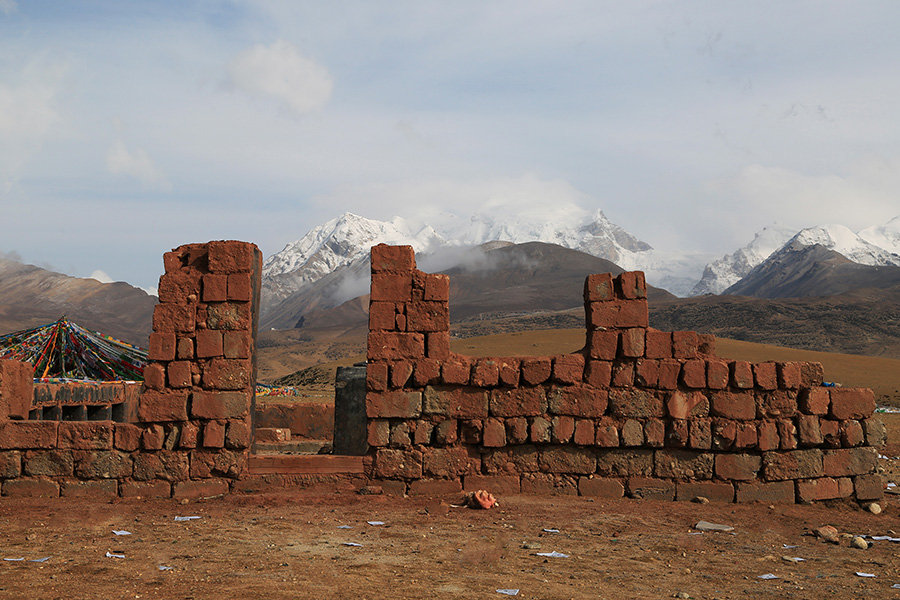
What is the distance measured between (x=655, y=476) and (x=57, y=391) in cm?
1159

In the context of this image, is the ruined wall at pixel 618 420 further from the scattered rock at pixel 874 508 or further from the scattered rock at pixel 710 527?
the scattered rock at pixel 710 527

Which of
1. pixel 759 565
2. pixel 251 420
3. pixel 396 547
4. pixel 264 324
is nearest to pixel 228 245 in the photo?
pixel 251 420

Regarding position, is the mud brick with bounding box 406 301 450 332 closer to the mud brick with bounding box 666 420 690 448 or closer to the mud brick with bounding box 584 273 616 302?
the mud brick with bounding box 584 273 616 302

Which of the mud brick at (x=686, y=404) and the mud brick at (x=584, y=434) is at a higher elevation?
the mud brick at (x=686, y=404)

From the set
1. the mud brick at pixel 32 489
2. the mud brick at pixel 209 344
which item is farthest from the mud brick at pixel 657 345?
Result: the mud brick at pixel 32 489

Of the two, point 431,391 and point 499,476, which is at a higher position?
point 431,391

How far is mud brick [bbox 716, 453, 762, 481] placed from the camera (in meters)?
9.52

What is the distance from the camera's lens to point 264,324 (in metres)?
174

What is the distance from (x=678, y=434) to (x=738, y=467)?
85 cm

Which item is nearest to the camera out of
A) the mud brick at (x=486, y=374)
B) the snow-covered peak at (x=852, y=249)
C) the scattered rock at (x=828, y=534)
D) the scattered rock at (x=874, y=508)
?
the scattered rock at (x=828, y=534)

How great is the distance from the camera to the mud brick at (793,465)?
9547mm

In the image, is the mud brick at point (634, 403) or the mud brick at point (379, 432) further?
the mud brick at point (379, 432)

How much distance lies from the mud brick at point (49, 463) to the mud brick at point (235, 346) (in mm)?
2316

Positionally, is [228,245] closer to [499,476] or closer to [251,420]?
[251,420]
